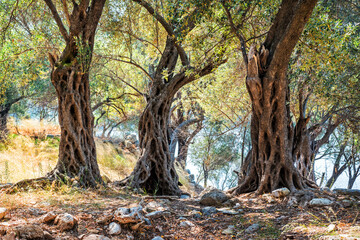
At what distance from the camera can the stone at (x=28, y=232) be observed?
107 inches

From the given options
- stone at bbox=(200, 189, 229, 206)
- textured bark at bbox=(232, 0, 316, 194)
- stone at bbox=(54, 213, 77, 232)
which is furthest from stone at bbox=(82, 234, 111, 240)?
textured bark at bbox=(232, 0, 316, 194)

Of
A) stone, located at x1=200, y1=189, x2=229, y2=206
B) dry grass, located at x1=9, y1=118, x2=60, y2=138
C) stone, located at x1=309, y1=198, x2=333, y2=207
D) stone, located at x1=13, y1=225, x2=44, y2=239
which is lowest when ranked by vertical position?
stone, located at x1=13, y1=225, x2=44, y2=239

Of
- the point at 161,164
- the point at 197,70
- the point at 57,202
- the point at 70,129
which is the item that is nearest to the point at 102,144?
the point at 161,164

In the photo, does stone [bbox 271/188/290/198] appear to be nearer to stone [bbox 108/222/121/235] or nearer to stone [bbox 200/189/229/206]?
stone [bbox 200/189/229/206]

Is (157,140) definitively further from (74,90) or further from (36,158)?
(36,158)

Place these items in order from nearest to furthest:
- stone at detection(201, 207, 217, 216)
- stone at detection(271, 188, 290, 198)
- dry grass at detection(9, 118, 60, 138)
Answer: stone at detection(201, 207, 217, 216) → stone at detection(271, 188, 290, 198) → dry grass at detection(9, 118, 60, 138)

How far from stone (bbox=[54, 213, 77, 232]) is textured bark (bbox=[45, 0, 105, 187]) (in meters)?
2.97

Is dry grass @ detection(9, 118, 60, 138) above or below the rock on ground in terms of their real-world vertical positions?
above

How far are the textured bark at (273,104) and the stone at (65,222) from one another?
4074 mm

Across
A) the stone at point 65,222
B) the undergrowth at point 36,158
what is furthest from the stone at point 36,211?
the undergrowth at point 36,158

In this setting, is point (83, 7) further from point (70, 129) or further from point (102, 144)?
point (102, 144)

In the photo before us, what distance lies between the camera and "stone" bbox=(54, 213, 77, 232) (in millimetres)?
3148

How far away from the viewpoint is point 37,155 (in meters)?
9.85

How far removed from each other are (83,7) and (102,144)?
7.61m
